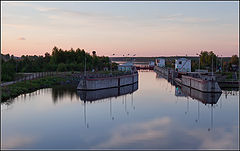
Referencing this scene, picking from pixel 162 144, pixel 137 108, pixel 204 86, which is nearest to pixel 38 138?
pixel 162 144

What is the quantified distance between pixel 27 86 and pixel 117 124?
155 ft

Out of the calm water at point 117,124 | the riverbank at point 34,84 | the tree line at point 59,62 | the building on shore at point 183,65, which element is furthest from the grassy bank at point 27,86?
the building on shore at point 183,65

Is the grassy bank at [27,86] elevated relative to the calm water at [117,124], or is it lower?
elevated

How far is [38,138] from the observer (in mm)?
39969

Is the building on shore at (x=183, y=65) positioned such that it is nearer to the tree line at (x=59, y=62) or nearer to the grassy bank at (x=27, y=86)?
the tree line at (x=59, y=62)

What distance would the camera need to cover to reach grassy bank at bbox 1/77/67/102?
71.5 metres

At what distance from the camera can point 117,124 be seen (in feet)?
159

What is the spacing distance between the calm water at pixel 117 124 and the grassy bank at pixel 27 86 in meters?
2.77

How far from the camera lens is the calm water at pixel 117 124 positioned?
125ft

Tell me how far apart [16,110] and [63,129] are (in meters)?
17.9

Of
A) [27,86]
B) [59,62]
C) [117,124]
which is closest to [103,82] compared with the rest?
[27,86]

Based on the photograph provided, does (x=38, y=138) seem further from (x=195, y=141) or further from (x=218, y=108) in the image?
(x=218, y=108)

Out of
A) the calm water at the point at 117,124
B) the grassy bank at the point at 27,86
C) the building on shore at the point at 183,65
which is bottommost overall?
the calm water at the point at 117,124

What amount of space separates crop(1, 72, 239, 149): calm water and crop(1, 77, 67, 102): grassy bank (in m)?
2.77
